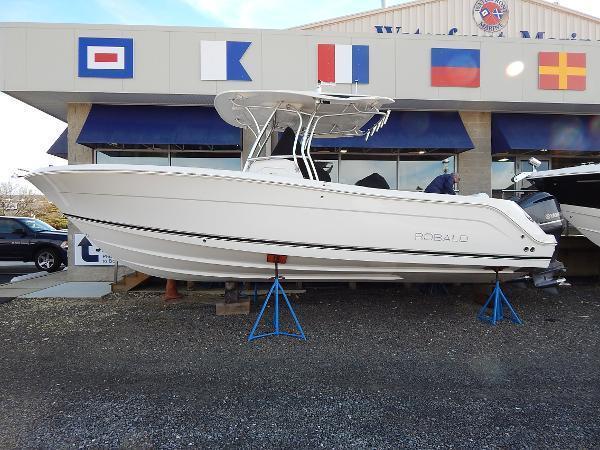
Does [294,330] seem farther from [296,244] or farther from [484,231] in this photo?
[484,231]

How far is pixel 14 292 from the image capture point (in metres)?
6.15

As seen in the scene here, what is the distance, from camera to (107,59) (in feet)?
20.9

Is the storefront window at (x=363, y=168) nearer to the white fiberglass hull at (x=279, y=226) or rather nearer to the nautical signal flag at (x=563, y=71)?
the nautical signal flag at (x=563, y=71)

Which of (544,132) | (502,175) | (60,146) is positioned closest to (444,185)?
(544,132)

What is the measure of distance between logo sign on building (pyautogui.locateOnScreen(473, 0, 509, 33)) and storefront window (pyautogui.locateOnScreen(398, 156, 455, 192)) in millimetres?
7588

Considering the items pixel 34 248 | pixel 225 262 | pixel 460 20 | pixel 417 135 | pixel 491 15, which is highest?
pixel 491 15

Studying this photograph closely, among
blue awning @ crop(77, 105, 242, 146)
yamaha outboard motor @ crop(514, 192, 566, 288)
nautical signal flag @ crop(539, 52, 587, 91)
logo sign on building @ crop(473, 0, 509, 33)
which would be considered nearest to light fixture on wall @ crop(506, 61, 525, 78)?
nautical signal flag @ crop(539, 52, 587, 91)

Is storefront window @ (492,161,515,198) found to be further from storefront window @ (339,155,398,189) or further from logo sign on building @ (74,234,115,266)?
logo sign on building @ (74,234,115,266)

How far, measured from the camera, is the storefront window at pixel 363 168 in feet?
25.1

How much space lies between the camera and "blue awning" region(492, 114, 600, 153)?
23.7ft

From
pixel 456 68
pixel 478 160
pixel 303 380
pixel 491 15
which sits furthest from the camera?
pixel 491 15

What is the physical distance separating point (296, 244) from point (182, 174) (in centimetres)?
134

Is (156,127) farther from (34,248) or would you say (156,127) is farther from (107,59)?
(34,248)

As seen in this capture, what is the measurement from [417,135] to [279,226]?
14.2 ft
